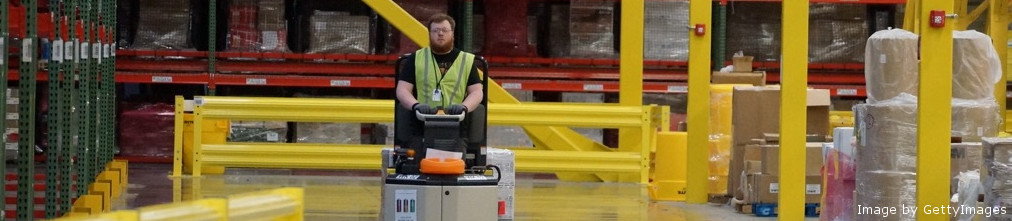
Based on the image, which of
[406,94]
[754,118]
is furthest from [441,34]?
[754,118]

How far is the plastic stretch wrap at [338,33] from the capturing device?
16328 millimetres

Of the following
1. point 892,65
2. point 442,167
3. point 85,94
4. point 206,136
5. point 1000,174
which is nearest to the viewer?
point 442,167

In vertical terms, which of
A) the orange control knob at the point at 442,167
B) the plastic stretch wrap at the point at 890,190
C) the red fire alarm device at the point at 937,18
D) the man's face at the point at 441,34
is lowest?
the plastic stretch wrap at the point at 890,190

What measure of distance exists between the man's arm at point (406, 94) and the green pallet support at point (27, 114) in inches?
76.8

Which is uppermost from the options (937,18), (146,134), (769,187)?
(937,18)

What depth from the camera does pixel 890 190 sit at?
9.48m

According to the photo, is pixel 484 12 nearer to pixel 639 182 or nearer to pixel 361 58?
pixel 361 58

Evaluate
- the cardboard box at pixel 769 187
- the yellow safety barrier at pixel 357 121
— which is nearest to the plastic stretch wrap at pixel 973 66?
the cardboard box at pixel 769 187

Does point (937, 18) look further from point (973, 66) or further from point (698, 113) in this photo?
point (698, 113)

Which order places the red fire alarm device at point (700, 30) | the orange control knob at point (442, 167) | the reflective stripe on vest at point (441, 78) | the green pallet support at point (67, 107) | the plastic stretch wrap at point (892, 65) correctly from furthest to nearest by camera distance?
the red fire alarm device at point (700, 30)
the green pallet support at point (67, 107)
the plastic stretch wrap at point (892, 65)
the reflective stripe on vest at point (441, 78)
the orange control knob at point (442, 167)

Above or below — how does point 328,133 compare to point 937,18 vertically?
below

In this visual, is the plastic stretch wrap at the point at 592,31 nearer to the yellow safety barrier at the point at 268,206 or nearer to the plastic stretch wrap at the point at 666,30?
the plastic stretch wrap at the point at 666,30

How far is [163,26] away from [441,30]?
8.12m

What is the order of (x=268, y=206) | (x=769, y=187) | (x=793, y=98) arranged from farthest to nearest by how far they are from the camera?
(x=769, y=187) < (x=793, y=98) < (x=268, y=206)
